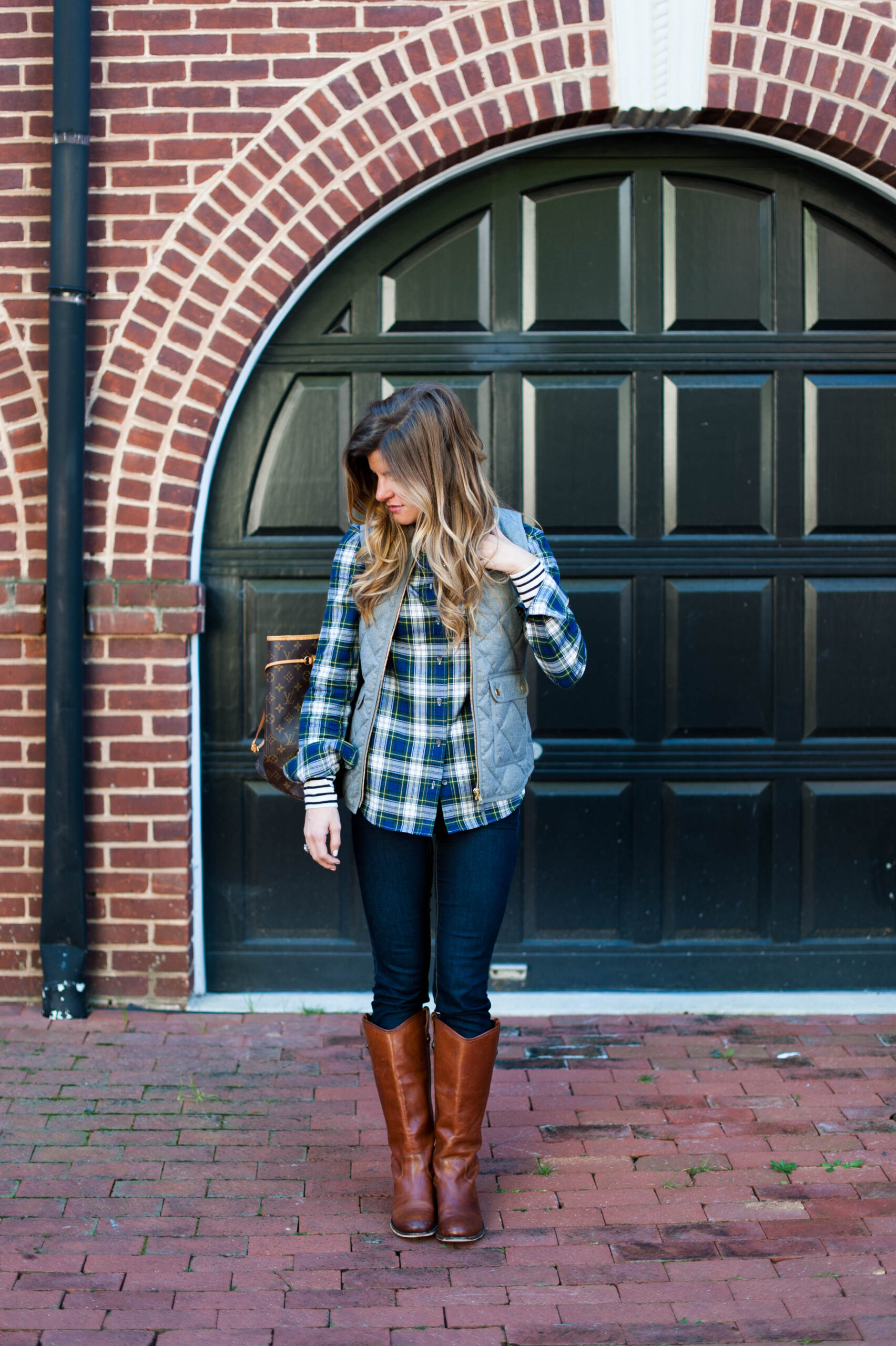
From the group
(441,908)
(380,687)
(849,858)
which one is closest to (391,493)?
(380,687)

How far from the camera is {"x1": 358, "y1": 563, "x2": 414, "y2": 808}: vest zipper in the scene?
9.06 feet

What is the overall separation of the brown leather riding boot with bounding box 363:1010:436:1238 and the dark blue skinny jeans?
4cm

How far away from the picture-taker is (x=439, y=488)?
2.66 metres

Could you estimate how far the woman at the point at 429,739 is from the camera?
106 inches

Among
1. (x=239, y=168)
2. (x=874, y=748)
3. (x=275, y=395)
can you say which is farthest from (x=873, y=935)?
(x=239, y=168)

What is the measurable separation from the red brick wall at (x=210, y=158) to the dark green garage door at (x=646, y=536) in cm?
27

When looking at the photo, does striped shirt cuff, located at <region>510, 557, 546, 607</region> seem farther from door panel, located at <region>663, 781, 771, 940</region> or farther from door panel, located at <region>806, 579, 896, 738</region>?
door panel, located at <region>806, 579, 896, 738</region>

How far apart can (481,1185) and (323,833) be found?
3.47ft

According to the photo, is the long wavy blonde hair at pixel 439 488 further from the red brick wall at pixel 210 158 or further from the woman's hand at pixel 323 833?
the red brick wall at pixel 210 158

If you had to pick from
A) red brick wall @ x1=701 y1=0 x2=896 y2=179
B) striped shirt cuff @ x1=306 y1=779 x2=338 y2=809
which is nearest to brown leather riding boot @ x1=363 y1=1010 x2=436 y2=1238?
striped shirt cuff @ x1=306 y1=779 x2=338 y2=809

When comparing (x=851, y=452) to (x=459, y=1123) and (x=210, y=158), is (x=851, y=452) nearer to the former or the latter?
(x=210, y=158)

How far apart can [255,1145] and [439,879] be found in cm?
105

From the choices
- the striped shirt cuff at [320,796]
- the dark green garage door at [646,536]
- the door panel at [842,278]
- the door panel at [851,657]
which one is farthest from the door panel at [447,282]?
the striped shirt cuff at [320,796]

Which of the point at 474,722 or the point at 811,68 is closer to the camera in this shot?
the point at 474,722
